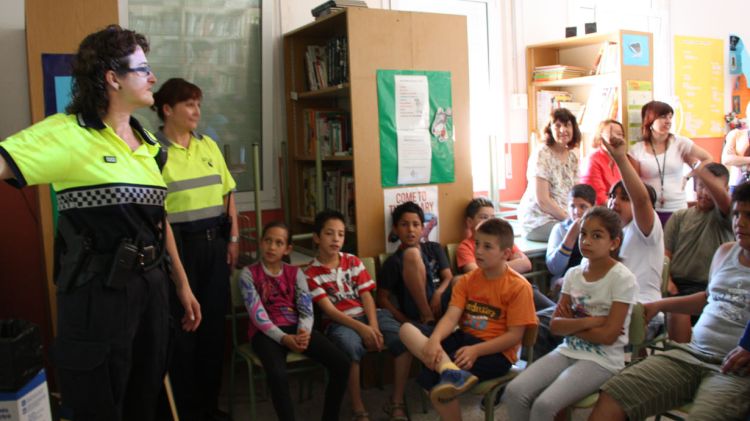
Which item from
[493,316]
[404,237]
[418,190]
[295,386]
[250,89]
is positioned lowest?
[295,386]

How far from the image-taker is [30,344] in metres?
1.86

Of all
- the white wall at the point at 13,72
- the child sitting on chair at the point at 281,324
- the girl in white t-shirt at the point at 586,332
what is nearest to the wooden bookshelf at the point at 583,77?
the girl in white t-shirt at the point at 586,332

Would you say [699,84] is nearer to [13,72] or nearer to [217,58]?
[217,58]

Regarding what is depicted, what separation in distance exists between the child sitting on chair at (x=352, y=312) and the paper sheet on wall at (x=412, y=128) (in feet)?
1.75

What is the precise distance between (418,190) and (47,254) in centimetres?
181

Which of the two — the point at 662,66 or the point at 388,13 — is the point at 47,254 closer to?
the point at 388,13

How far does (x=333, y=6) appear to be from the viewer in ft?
11.7

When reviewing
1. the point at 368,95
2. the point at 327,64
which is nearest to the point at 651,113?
the point at 368,95

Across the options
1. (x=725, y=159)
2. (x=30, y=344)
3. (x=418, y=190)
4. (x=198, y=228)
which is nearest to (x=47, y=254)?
(x=198, y=228)

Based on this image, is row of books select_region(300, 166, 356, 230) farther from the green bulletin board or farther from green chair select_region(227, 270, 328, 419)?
green chair select_region(227, 270, 328, 419)

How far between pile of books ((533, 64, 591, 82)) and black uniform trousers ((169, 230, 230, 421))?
123 inches

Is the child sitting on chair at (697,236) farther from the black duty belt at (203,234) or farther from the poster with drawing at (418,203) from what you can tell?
the black duty belt at (203,234)

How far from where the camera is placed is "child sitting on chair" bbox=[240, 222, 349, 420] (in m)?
2.74

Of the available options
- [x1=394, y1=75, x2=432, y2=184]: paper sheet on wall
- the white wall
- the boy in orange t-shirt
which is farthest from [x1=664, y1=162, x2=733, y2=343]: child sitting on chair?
the white wall
